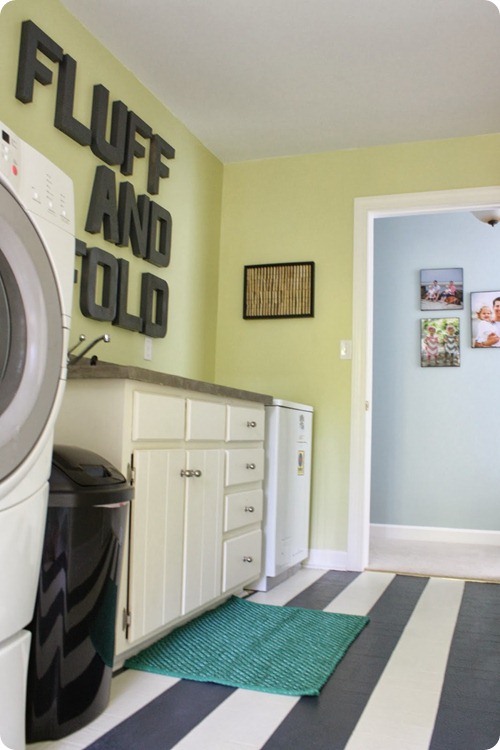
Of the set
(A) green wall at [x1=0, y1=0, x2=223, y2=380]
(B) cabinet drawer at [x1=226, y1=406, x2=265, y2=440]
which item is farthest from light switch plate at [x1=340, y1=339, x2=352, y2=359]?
(B) cabinet drawer at [x1=226, y1=406, x2=265, y2=440]

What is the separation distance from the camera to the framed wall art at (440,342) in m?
4.89


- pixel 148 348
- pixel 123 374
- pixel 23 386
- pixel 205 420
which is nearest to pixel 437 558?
pixel 148 348

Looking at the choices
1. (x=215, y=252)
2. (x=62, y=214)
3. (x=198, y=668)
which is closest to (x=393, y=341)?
(x=215, y=252)

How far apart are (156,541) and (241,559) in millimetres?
774

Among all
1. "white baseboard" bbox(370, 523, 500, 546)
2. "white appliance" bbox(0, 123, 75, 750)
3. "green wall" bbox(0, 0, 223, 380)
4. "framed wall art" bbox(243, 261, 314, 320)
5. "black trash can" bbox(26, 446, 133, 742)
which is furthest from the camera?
"white baseboard" bbox(370, 523, 500, 546)

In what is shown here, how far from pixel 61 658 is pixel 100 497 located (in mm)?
340

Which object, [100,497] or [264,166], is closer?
[100,497]

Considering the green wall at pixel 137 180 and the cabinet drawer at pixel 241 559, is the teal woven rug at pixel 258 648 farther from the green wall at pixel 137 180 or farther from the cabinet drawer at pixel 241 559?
the green wall at pixel 137 180

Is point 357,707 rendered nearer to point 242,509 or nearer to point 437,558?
point 242,509

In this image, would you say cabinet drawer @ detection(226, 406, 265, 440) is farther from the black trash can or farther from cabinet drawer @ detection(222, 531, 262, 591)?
the black trash can

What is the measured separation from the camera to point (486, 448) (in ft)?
15.6

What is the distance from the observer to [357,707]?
1674 millimetres

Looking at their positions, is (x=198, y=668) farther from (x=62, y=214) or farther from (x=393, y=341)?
(x=393, y=341)

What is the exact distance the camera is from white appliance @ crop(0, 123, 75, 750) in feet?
3.99
